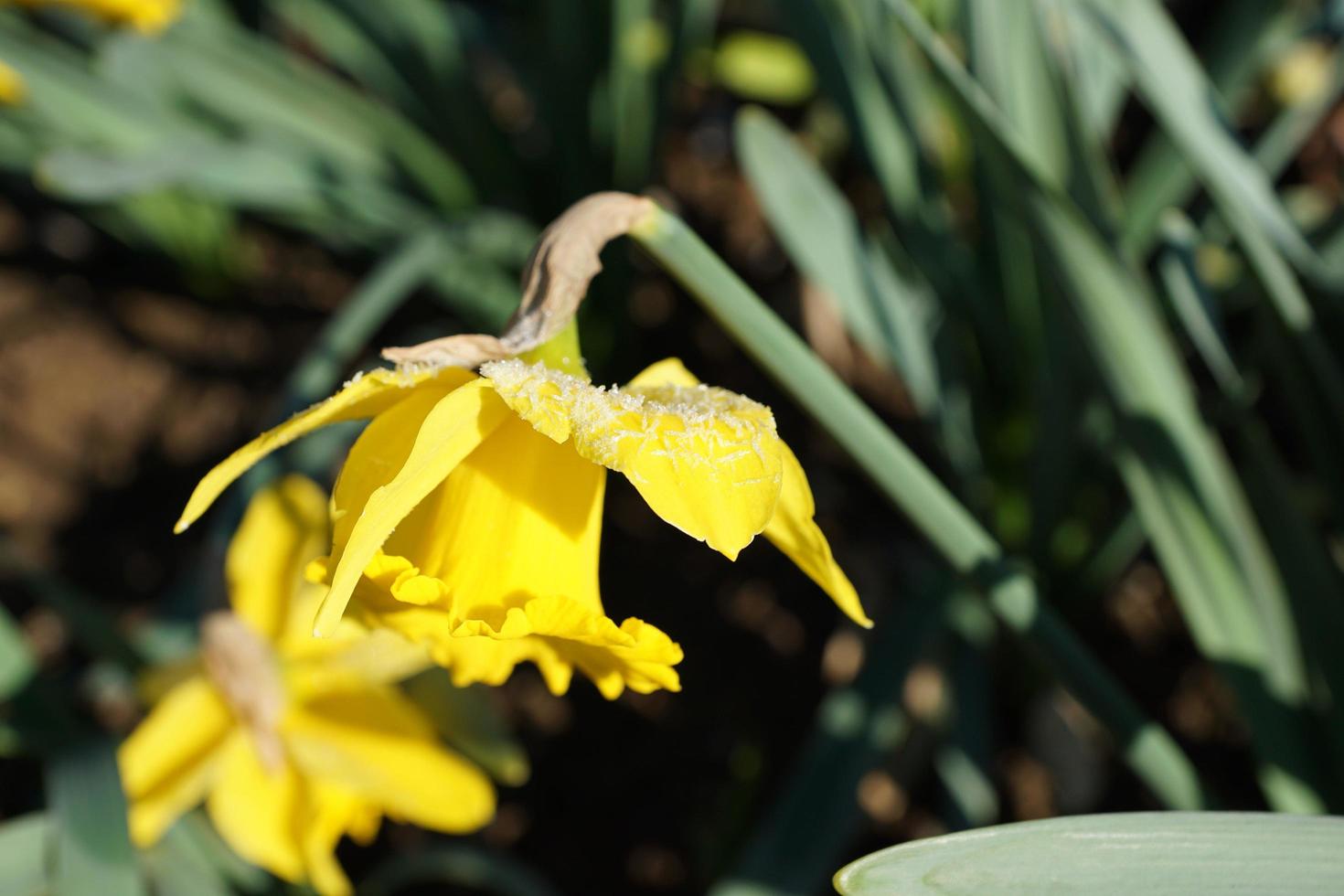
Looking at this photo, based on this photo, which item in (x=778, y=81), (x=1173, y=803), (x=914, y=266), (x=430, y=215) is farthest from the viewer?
(x=778, y=81)

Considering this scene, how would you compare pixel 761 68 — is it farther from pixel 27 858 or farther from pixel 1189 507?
pixel 27 858

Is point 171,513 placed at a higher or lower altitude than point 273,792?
lower

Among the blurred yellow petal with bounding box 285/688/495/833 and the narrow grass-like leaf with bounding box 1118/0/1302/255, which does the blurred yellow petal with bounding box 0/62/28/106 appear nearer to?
the blurred yellow petal with bounding box 285/688/495/833

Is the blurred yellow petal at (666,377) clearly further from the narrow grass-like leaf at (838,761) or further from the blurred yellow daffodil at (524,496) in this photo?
the narrow grass-like leaf at (838,761)

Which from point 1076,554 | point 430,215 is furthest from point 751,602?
point 430,215

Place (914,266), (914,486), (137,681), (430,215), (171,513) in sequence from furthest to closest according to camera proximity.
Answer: (171,513), (430,215), (914,266), (137,681), (914,486)

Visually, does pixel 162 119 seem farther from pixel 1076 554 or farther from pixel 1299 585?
pixel 1299 585

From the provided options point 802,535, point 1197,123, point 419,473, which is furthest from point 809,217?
point 419,473

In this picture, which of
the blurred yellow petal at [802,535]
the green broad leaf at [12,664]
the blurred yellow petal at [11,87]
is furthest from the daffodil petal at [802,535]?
the blurred yellow petal at [11,87]
